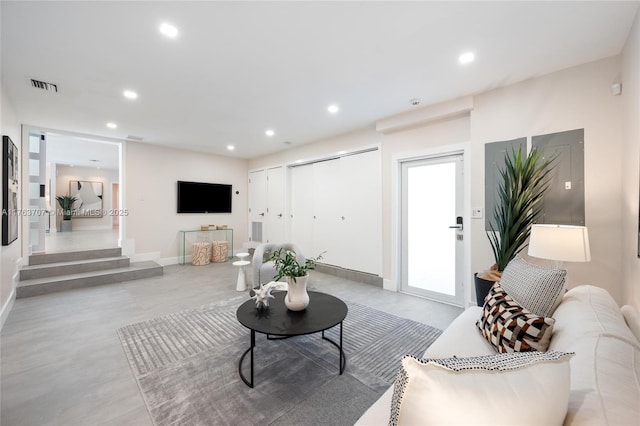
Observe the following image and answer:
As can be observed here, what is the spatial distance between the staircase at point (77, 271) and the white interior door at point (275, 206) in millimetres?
2370

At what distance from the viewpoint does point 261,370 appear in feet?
6.56

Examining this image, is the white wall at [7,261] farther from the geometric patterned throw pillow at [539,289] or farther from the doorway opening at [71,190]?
the geometric patterned throw pillow at [539,289]

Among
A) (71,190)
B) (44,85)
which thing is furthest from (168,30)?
(71,190)

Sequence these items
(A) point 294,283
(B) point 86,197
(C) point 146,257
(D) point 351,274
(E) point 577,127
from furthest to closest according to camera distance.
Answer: (B) point 86,197 < (C) point 146,257 < (D) point 351,274 < (E) point 577,127 < (A) point 294,283

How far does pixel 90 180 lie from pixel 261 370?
37.0 feet

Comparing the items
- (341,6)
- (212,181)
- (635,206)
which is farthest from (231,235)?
(635,206)

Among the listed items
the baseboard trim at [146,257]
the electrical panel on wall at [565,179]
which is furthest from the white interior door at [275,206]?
the electrical panel on wall at [565,179]

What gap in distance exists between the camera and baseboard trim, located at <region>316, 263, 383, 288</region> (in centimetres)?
423

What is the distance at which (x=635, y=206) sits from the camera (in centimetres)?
186

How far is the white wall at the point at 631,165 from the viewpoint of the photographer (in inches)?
70.7

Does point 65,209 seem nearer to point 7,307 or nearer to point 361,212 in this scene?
point 7,307

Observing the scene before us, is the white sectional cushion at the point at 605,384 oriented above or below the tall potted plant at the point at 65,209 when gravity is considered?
below

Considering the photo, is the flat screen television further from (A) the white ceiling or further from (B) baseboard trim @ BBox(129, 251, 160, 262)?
(A) the white ceiling

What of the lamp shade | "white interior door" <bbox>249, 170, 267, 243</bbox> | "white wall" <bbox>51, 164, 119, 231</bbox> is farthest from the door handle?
"white wall" <bbox>51, 164, 119, 231</bbox>
